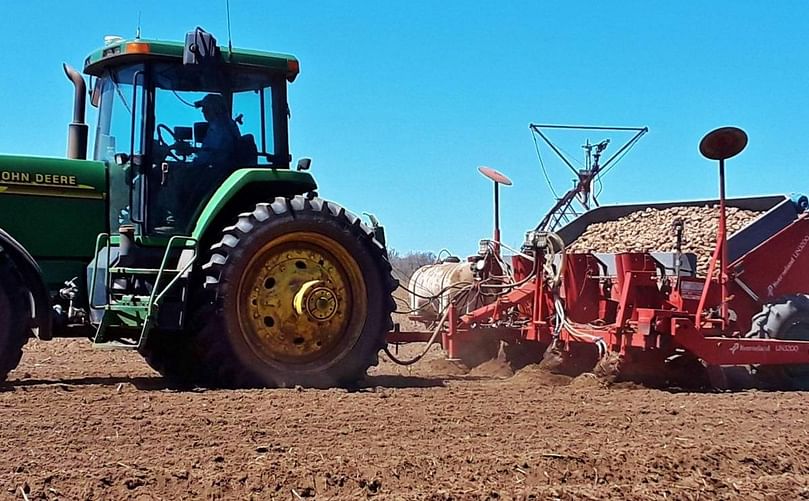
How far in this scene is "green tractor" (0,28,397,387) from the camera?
7.03m

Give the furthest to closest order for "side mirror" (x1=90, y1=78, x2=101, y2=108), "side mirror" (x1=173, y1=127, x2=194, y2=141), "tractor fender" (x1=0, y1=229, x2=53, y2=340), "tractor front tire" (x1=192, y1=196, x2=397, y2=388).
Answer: "side mirror" (x1=90, y1=78, x2=101, y2=108) < "side mirror" (x1=173, y1=127, x2=194, y2=141) < "tractor front tire" (x1=192, y1=196, x2=397, y2=388) < "tractor fender" (x1=0, y1=229, x2=53, y2=340)

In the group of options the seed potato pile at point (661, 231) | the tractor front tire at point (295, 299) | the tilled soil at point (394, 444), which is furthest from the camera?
the seed potato pile at point (661, 231)

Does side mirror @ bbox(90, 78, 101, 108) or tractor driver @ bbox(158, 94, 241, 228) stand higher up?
side mirror @ bbox(90, 78, 101, 108)

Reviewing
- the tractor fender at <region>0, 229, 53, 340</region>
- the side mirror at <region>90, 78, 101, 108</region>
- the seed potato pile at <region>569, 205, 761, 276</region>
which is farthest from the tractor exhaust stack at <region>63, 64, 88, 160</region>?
the seed potato pile at <region>569, 205, 761, 276</region>

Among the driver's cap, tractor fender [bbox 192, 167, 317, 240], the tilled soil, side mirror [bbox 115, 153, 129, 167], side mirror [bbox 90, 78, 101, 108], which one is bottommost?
the tilled soil

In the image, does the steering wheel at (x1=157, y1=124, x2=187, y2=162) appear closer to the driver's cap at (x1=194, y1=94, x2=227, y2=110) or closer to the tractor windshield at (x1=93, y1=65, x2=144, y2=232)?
the tractor windshield at (x1=93, y1=65, x2=144, y2=232)

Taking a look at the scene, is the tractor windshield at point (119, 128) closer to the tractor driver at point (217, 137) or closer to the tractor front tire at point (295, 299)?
the tractor driver at point (217, 137)

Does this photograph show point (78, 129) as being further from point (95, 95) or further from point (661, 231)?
point (661, 231)

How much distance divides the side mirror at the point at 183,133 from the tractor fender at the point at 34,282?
137 cm

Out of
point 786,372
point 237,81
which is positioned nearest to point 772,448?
point 786,372

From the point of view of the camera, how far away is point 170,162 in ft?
24.2

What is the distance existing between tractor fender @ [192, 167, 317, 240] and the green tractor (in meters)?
0.01

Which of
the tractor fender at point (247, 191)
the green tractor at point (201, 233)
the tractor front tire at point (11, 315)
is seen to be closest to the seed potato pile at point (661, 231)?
the green tractor at point (201, 233)

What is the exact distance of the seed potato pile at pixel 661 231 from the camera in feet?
31.9
